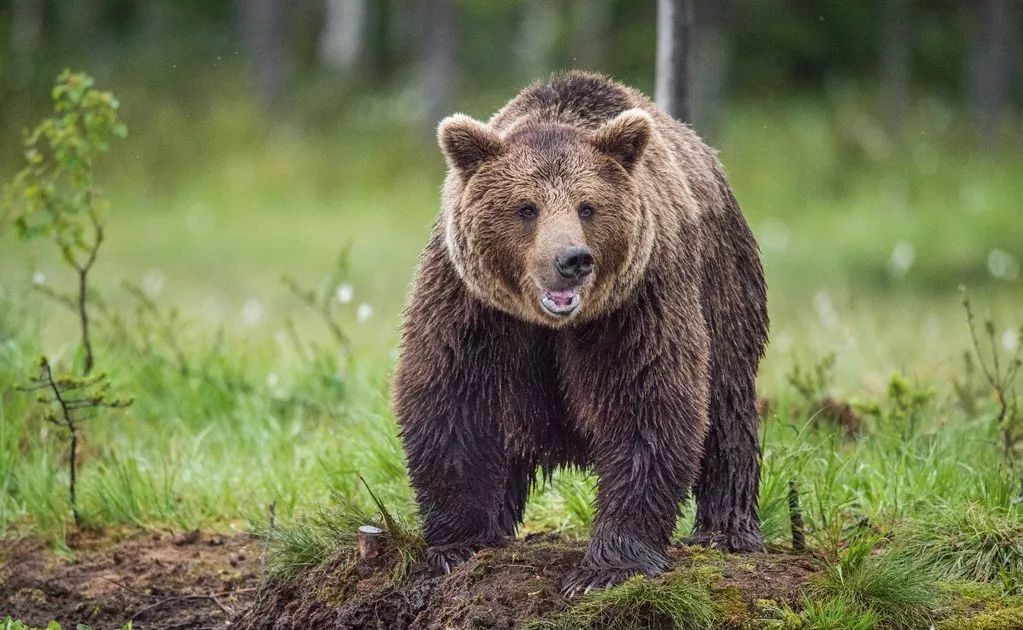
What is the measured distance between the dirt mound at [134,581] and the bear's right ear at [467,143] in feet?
5.78

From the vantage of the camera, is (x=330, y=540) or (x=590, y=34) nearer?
(x=330, y=540)

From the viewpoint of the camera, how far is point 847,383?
7508mm

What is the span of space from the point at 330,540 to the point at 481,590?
66cm

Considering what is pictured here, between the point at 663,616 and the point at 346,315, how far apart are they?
27.9 ft

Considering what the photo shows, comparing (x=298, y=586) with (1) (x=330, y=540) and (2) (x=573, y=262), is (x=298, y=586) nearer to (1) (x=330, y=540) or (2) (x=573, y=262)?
(1) (x=330, y=540)

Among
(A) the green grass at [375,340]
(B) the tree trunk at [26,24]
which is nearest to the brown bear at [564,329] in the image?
(A) the green grass at [375,340]

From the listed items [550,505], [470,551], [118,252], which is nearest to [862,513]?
[550,505]

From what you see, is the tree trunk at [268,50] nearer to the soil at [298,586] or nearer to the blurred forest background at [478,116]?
the blurred forest background at [478,116]

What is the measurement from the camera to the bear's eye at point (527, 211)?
4223mm

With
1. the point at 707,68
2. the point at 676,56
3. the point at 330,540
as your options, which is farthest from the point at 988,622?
the point at 707,68

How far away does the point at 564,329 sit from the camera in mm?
4379

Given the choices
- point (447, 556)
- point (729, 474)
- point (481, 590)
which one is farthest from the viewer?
point (729, 474)

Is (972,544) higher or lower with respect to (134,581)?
higher

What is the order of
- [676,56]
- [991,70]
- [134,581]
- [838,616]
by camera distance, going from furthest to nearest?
[991,70] → [676,56] → [134,581] → [838,616]
